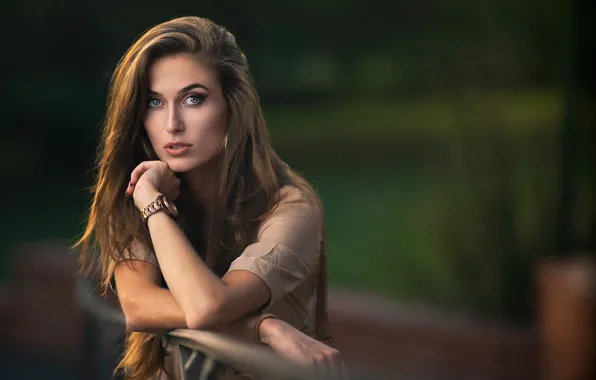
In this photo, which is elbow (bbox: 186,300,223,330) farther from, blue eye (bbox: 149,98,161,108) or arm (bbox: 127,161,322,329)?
blue eye (bbox: 149,98,161,108)

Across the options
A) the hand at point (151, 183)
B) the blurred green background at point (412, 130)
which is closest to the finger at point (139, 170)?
the hand at point (151, 183)

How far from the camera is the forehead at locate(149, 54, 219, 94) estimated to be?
1064 mm

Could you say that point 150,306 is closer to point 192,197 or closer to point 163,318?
point 163,318

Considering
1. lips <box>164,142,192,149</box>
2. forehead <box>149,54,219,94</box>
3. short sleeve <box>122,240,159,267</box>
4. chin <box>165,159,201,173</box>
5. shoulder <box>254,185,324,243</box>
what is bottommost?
short sleeve <box>122,240,159,267</box>

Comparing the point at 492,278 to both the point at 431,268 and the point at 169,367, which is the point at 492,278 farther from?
the point at 169,367

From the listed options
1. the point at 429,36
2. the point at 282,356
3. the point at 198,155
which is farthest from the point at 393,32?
the point at 282,356

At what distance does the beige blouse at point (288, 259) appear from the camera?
1017 millimetres

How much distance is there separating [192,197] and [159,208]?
9 centimetres

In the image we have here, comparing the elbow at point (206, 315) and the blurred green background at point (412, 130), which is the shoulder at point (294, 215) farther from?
the blurred green background at point (412, 130)

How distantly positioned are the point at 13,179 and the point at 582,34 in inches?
52.9

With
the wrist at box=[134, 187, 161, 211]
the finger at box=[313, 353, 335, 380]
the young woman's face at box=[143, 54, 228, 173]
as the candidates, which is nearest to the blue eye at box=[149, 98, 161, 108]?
the young woman's face at box=[143, 54, 228, 173]

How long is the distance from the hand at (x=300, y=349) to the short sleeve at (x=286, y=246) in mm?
61

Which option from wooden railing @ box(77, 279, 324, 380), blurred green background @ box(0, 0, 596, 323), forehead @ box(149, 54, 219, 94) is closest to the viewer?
wooden railing @ box(77, 279, 324, 380)

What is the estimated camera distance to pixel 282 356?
3.05 feet
